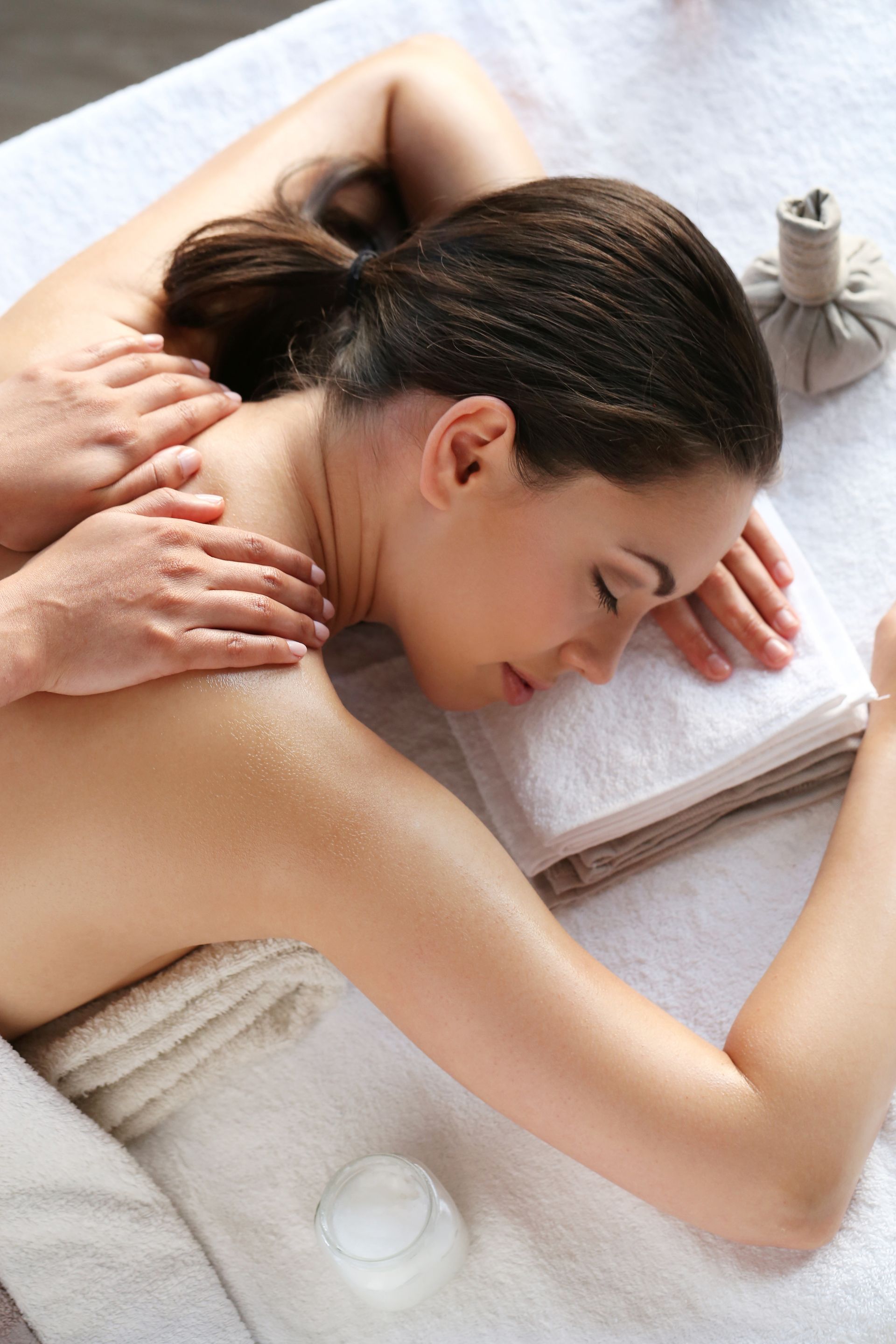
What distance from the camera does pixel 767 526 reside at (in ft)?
4.13

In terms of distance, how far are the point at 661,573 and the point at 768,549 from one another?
0.29 m

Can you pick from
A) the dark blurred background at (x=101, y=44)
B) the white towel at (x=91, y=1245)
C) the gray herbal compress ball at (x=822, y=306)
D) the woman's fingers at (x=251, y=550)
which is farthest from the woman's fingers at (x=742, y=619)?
the dark blurred background at (x=101, y=44)

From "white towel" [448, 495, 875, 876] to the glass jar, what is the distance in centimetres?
31

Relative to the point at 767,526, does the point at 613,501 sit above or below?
above

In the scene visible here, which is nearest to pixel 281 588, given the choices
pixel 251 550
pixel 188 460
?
pixel 251 550

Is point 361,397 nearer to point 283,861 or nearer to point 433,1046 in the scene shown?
point 283,861

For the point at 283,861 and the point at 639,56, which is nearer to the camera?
the point at 283,861

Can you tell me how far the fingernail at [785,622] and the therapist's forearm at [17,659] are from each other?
723 mm

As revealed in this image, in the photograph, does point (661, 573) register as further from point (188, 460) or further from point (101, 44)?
point (101, 44)

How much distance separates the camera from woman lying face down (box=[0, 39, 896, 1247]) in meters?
0.92

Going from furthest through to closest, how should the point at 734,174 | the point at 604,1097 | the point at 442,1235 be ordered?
1. the point at 734,174
2. the point at 442,1235
3. the point at 604,1097

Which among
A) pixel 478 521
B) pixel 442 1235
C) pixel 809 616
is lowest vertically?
pixel 442 1235

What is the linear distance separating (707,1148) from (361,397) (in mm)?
702

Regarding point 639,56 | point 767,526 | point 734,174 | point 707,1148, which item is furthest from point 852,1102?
point 639,56
